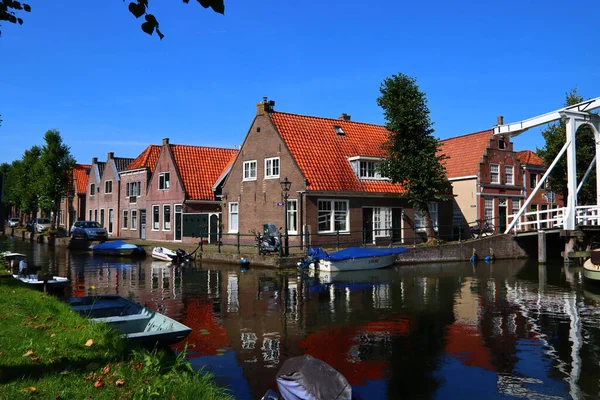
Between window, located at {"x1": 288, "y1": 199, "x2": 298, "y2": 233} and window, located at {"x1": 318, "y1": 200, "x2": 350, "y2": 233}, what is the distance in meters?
1.27

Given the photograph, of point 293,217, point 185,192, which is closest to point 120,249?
point 185,192

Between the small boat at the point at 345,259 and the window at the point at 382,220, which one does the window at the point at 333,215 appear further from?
the small boat at the point at 345,259

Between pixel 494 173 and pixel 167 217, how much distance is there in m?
24.2

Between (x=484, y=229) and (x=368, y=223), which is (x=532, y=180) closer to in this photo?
(x=484, y=229)

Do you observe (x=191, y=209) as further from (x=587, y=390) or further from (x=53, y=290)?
(x=587, y=390)

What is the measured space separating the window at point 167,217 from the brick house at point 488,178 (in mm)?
20360

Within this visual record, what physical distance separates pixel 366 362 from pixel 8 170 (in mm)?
76839

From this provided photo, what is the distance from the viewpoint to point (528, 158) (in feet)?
130

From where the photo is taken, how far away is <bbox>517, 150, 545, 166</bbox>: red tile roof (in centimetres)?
3875

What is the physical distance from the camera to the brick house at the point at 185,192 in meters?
35.6

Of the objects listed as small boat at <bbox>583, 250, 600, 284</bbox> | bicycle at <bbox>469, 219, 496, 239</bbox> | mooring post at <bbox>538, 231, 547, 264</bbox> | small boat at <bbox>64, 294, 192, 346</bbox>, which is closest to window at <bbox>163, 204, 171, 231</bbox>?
bicycle at <bbox>469, 219, 496, 239</bbox>

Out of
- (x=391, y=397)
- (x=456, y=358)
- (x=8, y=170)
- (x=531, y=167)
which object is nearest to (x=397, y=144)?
(x=531, y=167)

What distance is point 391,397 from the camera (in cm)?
691

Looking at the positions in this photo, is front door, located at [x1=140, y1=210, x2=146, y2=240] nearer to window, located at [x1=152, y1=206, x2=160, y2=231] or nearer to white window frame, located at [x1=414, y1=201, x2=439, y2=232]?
window, located at [x1=152, y1=206, x2=160, y2=231]
